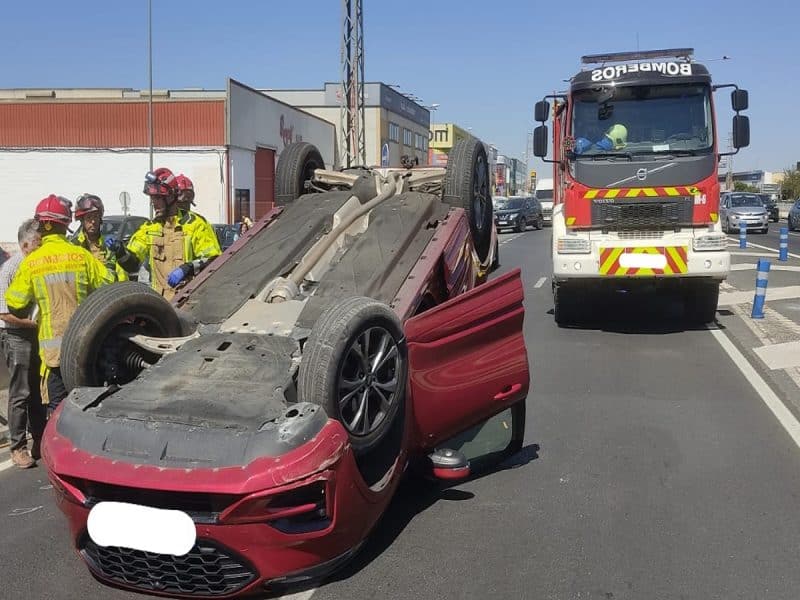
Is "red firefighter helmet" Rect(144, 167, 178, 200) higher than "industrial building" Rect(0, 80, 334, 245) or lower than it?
lower

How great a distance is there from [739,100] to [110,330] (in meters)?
8.97

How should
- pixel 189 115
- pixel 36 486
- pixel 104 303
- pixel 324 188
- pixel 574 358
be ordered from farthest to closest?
pixel 189 115 < pixel 574 358 < pixel 324 188 < pixel 36 486 < pixel 104 303

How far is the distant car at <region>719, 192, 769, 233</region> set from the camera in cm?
3538

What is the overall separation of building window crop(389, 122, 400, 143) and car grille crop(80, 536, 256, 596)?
6084 cm

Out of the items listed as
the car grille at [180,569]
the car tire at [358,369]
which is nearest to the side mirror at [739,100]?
the car tire at [358,369]

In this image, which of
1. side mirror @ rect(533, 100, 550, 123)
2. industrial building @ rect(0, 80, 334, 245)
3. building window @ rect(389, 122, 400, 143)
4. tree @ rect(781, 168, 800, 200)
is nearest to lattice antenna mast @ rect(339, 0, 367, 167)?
industrial building @ rect(0, 80, 334, 245)

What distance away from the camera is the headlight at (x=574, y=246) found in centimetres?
1055

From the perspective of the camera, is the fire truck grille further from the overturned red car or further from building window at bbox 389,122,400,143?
Result: building window at bbox 389,122,400,143

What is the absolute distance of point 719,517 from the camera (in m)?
4.63

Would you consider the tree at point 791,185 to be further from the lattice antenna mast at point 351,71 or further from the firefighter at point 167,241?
the firefighter at point 167,241

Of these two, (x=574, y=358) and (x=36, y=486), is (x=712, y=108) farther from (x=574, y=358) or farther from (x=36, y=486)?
(x=36, y=486)

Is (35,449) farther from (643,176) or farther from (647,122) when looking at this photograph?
(647,122)

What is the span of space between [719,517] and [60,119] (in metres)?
36.3

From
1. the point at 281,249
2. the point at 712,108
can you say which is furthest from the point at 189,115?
the point at 281,249
